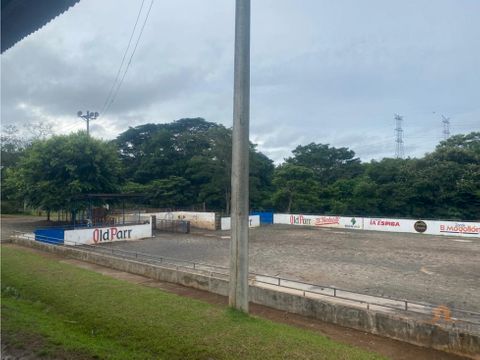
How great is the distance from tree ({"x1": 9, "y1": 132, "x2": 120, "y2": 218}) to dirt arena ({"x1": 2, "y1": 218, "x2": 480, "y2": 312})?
24.7 ft

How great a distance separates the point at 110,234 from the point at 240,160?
64.6ft

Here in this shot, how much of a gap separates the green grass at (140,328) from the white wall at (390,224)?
2893cm

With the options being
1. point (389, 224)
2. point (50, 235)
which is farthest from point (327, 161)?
point (50, 235)

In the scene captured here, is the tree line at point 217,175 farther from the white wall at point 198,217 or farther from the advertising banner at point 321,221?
the white wall at point 198,217

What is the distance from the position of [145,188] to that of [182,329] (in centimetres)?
4391

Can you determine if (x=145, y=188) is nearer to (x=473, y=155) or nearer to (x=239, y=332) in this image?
(x=473, y=155)

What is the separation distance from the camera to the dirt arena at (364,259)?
539 inches

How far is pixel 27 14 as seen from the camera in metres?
6.75

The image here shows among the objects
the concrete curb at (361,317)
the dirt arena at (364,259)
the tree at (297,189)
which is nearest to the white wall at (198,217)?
the dirt arena at (364,259)

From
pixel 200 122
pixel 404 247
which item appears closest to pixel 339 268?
pixel 404 247

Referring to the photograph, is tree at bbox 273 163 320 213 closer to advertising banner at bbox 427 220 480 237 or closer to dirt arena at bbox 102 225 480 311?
dirt arena at bbox 102 225 480 311

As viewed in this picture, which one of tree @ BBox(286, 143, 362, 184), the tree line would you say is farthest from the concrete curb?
tree @ BBox(286, 143, 362, 184)

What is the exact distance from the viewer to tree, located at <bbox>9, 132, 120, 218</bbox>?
2992cm

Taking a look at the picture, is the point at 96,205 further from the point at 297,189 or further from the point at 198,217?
the point at 297,189
